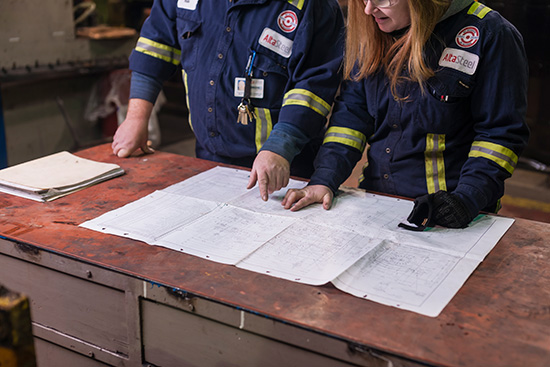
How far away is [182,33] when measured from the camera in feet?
6.17

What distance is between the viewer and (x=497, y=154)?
57.3 inches

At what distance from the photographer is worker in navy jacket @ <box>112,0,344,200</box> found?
1710mm

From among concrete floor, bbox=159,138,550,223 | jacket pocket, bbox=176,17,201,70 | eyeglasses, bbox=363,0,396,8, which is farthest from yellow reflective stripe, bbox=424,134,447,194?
concrete floor, bbox=159,138,550,223

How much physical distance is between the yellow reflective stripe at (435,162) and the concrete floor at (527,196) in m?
1.42

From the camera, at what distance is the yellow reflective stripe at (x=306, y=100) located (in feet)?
5.57

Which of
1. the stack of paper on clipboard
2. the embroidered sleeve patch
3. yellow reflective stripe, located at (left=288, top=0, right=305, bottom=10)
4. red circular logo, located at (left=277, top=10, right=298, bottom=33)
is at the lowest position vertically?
the stack of paper on clipboard

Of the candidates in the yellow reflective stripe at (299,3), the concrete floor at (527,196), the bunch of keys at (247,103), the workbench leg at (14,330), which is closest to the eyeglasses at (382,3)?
the yellow reflective stripe at (299,3)

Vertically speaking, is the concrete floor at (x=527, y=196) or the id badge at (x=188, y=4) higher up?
the id badge at (x=188, y=4)

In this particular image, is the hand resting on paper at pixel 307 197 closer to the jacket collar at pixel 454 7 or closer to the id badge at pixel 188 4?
the jacket collar at pixel 454 7

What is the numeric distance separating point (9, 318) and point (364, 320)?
587 mm

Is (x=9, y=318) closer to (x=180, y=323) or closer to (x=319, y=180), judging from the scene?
(x=180, y=323)

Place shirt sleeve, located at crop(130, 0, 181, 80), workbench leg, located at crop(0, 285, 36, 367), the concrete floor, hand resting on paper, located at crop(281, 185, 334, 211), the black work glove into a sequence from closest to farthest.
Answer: workbench leg, located at crop(0, 285, 36, 367), the black work glove, hand resting on paper, located at crop(281, 185, 334, 211), shirt sleeve, located at crop(130, 0, 181, 80), the concrete floor

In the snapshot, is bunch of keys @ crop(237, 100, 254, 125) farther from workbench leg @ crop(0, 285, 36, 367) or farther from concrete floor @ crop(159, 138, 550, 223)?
concrete floor @ crop(159, 138, 550, 223)

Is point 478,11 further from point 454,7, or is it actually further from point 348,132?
point 348,132
